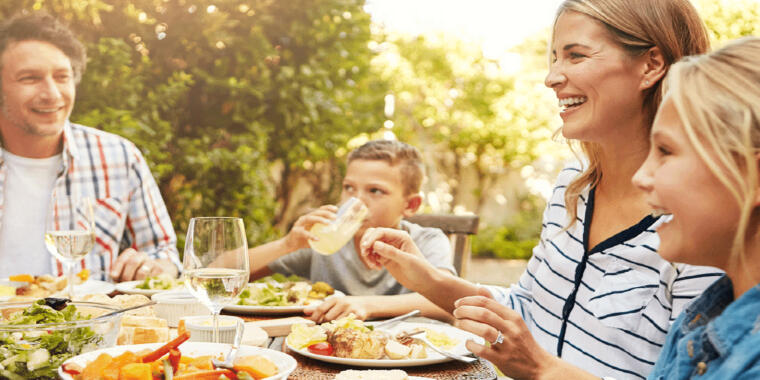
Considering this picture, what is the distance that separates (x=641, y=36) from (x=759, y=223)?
834 mm

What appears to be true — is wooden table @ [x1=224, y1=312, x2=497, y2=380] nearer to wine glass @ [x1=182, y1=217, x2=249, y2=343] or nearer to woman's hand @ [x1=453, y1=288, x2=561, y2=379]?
woman's hand @ [x1=453, y1=288, x2=561, y2=379]

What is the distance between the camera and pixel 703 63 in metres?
1.05

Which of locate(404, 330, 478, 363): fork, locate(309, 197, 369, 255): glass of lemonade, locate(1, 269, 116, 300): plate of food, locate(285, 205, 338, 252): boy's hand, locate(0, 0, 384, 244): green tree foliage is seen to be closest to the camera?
locate(404, 330, 478, 363): fork

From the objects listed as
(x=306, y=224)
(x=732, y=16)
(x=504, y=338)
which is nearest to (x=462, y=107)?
(x=732, y=16)

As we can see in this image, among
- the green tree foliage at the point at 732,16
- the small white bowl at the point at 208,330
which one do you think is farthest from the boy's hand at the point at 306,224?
the green tree foliage at the point at 732,16

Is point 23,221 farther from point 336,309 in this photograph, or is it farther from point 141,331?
point 141,331

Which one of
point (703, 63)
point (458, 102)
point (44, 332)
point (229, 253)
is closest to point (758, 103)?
point (703, 63)

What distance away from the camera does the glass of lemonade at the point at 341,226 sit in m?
2.27

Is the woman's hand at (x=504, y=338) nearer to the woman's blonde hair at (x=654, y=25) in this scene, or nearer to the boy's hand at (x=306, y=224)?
the woman's blonde hair at (x=654, y=25)

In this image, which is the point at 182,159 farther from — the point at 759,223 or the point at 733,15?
the point at 733,15

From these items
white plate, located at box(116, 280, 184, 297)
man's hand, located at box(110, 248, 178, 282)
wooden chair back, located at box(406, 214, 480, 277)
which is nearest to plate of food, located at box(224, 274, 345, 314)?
white plate, located at box(116, 280, 184, 297)

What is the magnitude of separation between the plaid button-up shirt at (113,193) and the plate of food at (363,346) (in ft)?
4.92

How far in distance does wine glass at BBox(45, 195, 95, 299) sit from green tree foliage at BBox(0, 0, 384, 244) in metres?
2.38

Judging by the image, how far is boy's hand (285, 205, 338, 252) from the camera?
2.38m
